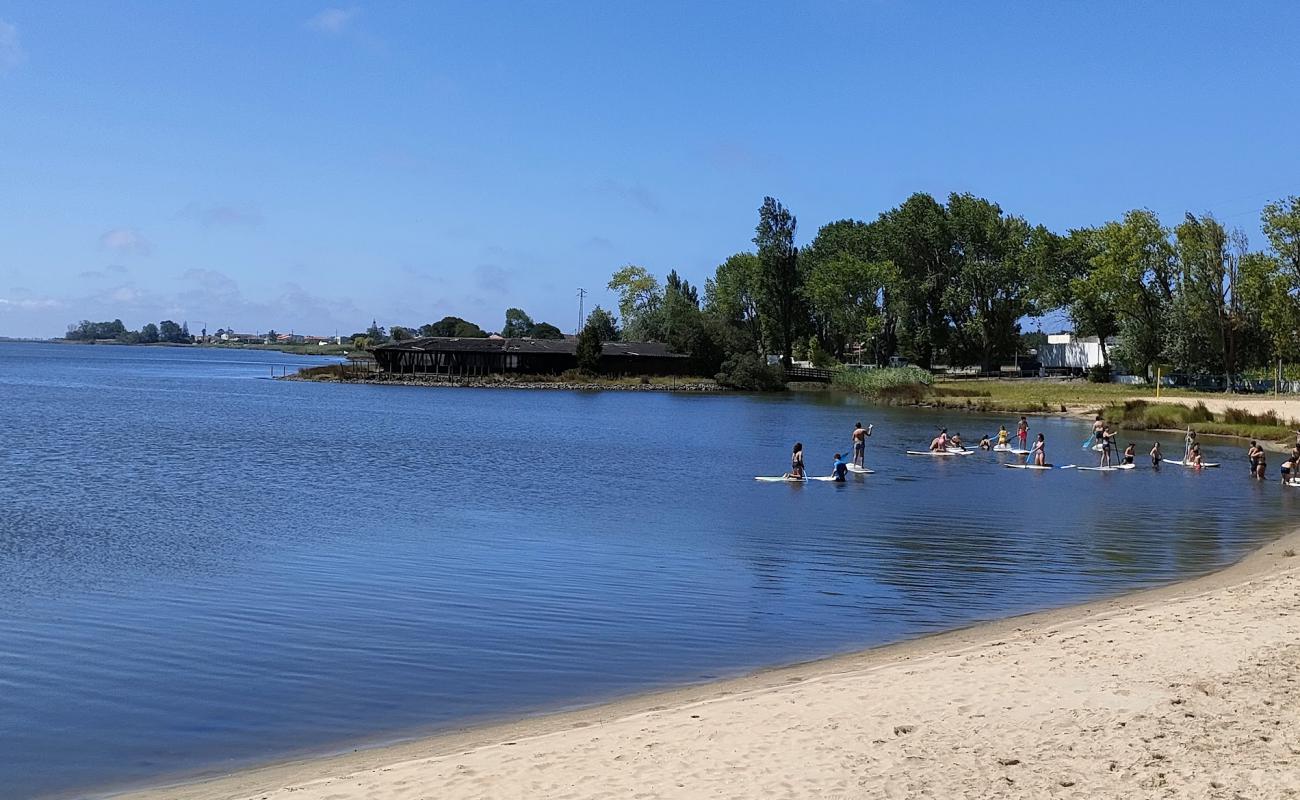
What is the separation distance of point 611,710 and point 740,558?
1014 centimetres

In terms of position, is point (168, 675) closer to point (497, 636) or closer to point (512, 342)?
point (497, 636)

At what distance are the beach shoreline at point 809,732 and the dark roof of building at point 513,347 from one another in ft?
353

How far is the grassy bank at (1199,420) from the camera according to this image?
54.1 metres

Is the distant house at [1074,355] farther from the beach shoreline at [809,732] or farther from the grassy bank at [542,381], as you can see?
the beach shoreline at [809,732]

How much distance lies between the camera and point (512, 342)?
408 feet

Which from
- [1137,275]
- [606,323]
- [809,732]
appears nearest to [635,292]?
[606,323]

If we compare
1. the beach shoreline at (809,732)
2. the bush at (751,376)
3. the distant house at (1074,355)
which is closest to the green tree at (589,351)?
the bush at (751,376)

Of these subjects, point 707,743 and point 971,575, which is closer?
point 707,743

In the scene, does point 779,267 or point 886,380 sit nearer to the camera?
point 886,380

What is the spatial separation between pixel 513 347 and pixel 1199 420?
244ft

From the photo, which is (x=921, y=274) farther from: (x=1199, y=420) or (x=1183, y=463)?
(x=1183, y=463)

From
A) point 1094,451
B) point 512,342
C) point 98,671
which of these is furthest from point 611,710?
point 512,342

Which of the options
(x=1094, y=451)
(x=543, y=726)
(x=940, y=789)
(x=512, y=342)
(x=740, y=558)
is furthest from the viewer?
(x=512, y=342)

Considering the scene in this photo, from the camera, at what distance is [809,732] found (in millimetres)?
9891
